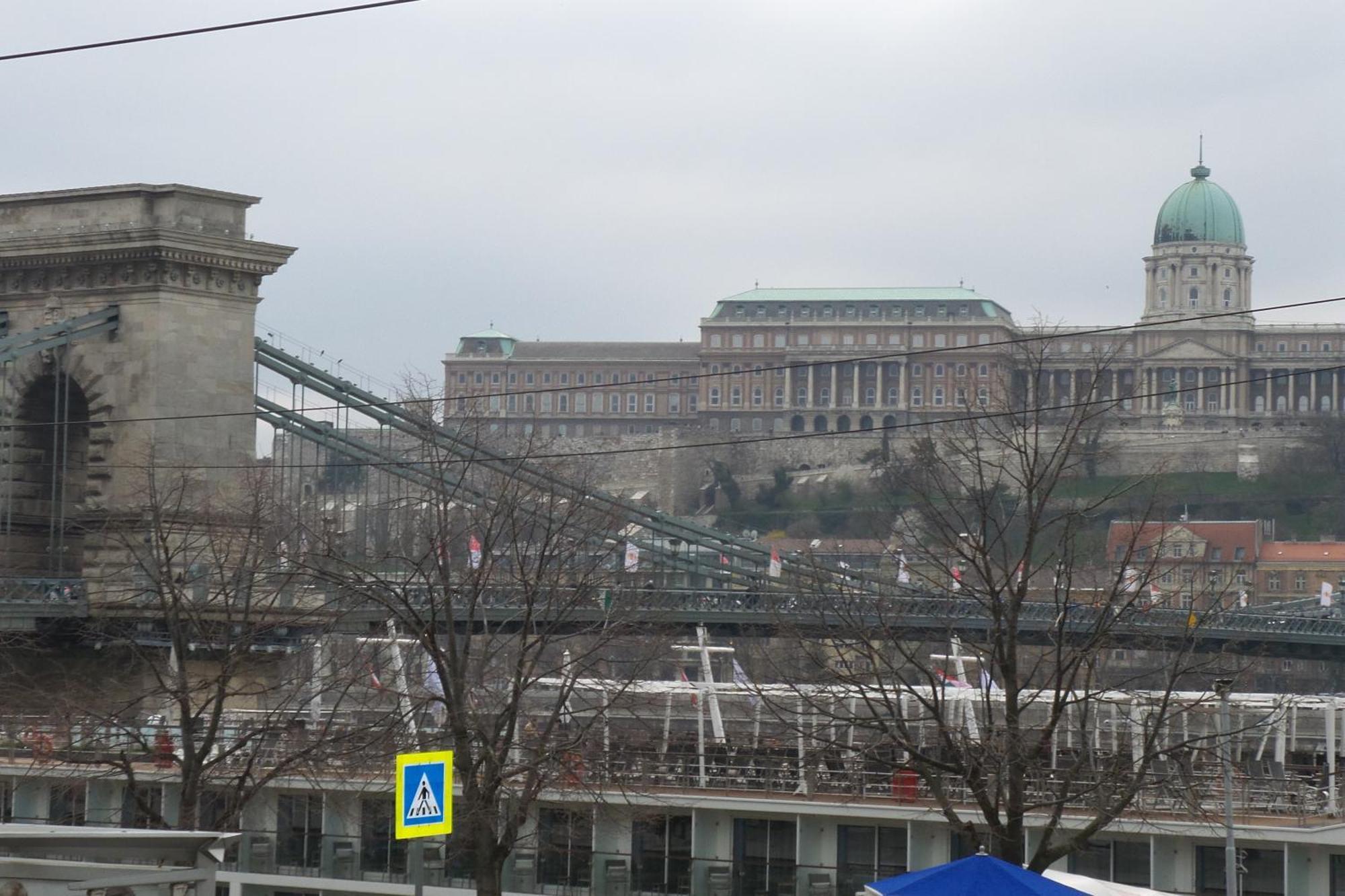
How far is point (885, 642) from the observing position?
25.1m

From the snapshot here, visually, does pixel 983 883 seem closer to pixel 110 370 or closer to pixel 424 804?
pixel 424 804

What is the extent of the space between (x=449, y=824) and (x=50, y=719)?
52.2 feet

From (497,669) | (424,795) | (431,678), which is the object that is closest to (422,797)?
(424,795)

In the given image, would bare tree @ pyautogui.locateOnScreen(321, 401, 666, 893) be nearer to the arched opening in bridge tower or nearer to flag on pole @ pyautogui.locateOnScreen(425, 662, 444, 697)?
flag on pole @ pyautogui.locateOnScreen(425, 662, 444, 697)

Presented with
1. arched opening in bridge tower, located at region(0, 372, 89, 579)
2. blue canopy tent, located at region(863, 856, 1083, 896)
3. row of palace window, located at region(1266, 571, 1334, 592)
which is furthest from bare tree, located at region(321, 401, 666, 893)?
row of palace window, located at region(1266, 571, 1334, 592)

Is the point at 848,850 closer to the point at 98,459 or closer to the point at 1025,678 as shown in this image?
the point at 1025,678

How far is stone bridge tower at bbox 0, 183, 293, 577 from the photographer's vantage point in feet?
145

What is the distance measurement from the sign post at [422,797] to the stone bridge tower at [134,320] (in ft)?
85.2

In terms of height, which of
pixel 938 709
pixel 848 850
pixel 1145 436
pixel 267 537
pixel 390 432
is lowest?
pixel 848 850

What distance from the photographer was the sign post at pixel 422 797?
17672 millimetres

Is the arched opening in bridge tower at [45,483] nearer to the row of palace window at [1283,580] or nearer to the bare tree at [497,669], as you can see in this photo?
the bare tree at [497,669]

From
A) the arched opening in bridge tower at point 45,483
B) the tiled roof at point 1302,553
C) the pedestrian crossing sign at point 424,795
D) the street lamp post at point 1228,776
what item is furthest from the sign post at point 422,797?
the tiled roof at point 1302,553

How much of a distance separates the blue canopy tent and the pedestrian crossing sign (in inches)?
142

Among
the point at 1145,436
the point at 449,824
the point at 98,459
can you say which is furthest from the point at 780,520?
the point at 449,824
